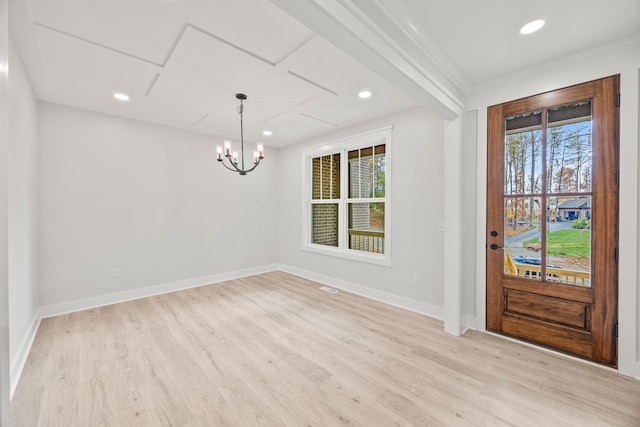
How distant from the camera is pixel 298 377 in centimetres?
215

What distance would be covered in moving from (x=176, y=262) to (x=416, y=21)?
4488mm

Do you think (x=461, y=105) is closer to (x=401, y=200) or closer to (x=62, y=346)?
(x=401, y=200)

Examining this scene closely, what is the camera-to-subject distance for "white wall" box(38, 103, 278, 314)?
3402mm

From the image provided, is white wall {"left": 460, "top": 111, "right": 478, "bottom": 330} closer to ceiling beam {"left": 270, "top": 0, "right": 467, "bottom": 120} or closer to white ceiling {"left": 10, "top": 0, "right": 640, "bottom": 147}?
white ceiling {"left": 10, "top": 0, "right": 640, "bottom": 147}

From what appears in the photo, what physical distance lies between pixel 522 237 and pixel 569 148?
89cm

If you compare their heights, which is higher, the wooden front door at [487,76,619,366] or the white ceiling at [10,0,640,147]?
the white ceiling at [10,0,640,147]

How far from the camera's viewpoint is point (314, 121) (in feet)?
13.3

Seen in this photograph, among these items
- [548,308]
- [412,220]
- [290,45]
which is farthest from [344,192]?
[548,308]

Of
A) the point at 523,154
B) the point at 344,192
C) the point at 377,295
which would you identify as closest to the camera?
the point at 523,154

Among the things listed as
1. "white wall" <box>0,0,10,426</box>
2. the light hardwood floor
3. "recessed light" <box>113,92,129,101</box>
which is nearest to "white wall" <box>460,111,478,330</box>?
the light hardwood floor

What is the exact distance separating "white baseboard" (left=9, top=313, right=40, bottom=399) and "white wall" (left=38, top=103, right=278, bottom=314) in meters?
0.60

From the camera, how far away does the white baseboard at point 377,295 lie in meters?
3.35

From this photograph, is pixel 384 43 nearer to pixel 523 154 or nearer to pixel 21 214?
pixel 523 154

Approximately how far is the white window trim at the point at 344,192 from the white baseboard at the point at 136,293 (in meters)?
1.44
